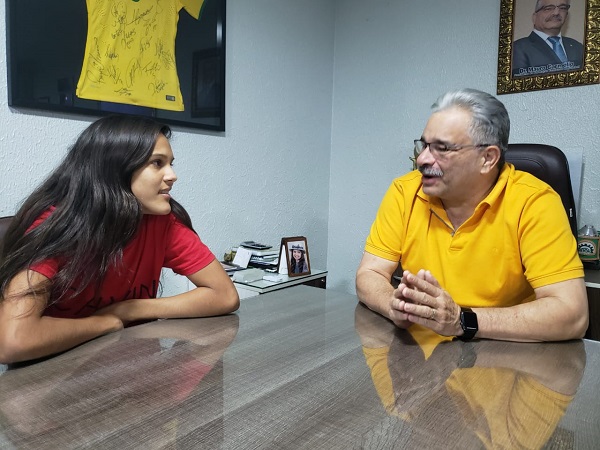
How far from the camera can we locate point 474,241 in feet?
4.11

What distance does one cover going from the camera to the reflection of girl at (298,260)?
2350 mm

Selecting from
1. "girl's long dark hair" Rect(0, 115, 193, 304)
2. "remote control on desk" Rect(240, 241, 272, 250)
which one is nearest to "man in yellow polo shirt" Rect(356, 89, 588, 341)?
"girl's long dark hair" Rect(0, 115, 193, 304)

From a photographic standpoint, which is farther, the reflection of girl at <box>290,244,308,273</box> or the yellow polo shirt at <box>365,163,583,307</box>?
the reflection of girl at <box>290,244,308,273</box>

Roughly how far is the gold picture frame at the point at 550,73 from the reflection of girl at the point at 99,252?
203cm

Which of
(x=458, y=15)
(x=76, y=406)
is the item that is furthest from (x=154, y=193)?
(x=458, y=15)

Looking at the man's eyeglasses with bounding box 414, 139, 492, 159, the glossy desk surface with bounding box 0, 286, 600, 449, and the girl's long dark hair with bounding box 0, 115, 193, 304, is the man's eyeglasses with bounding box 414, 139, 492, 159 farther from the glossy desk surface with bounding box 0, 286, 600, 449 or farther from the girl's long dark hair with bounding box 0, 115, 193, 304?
the girl's long dark hair with bounding box 0, 115, 193, 304

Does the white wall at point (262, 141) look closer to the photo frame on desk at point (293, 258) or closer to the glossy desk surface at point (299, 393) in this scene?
the photo frame on desk at point (293, 258)

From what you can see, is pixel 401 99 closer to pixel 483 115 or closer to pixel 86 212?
pixel 483 115

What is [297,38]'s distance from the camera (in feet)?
9.28

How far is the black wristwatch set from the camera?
3.18 feet

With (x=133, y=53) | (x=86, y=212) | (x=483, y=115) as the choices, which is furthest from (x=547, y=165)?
(x=133, y=53)

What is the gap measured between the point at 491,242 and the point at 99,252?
1.01 m

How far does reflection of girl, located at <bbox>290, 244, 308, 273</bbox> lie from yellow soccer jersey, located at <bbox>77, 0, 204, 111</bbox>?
921 mm

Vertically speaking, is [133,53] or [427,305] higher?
[133,53]
